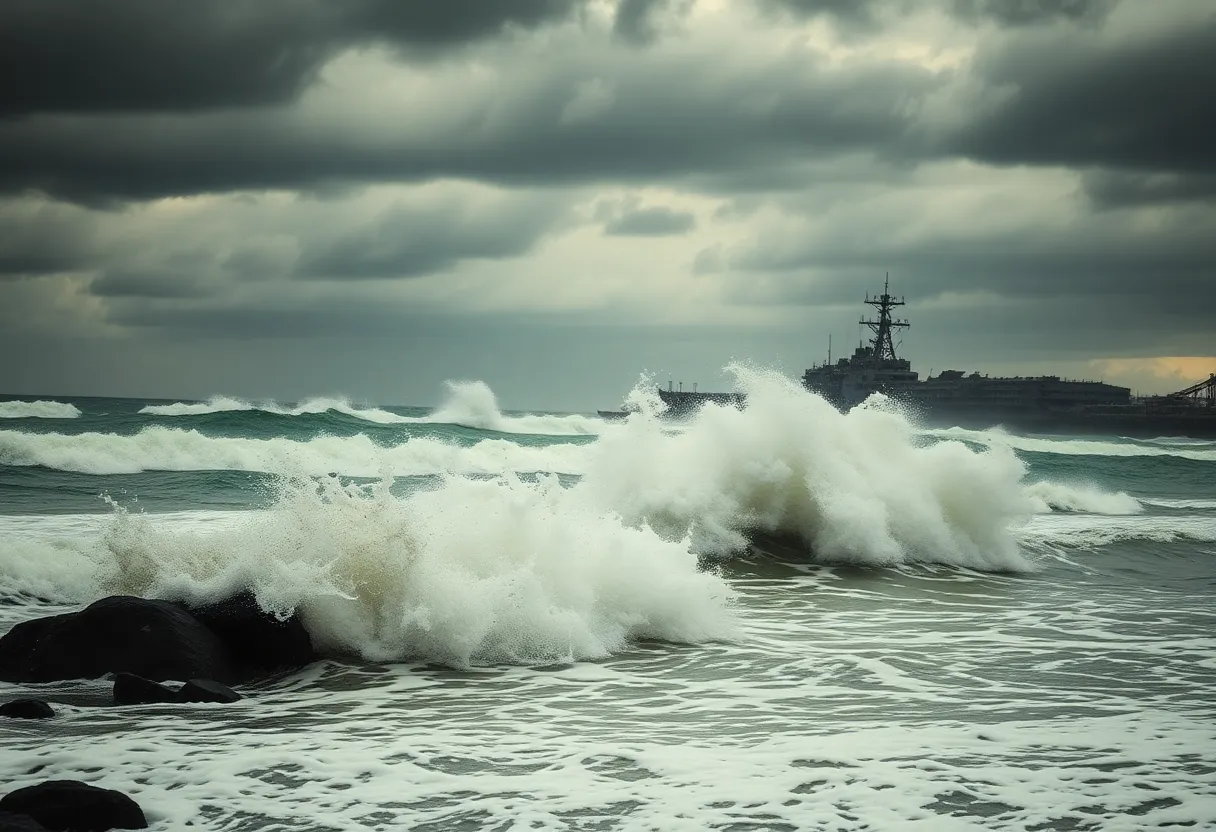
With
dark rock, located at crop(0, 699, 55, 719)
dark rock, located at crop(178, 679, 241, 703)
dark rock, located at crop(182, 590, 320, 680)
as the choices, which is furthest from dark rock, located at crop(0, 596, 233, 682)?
dark rock, located at crop(0, 699, 55, 719)

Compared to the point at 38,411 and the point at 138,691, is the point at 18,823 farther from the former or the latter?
the point at 38,411

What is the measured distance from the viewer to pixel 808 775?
210 inches

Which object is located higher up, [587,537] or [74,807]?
[587,537]

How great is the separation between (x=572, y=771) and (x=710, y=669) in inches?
103

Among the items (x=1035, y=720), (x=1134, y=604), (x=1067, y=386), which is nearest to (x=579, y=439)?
(x=1134, y=604)

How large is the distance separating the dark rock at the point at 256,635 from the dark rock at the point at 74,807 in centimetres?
310

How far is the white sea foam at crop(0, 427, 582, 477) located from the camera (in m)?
25.2

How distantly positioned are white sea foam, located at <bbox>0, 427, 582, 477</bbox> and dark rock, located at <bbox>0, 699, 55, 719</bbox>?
15852mm

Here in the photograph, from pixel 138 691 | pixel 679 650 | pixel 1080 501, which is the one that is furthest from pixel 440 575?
pixel 1080 501

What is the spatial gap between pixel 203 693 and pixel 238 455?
22.8 m

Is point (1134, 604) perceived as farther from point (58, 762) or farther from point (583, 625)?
point (58, 762)

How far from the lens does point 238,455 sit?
2812 centimetres

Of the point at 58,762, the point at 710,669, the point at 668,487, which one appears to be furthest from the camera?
the point at 668,487

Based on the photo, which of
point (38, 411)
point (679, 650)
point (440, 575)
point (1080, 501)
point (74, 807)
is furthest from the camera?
point (38, 411)
